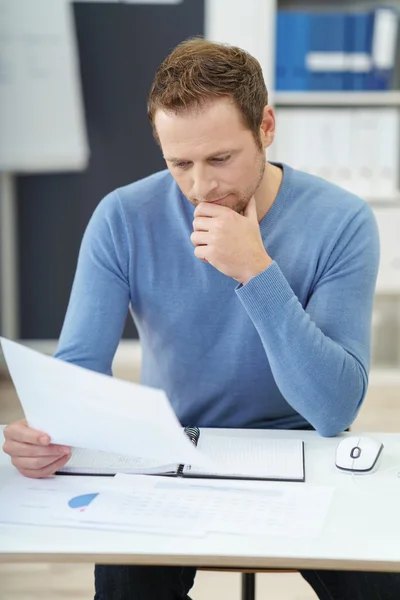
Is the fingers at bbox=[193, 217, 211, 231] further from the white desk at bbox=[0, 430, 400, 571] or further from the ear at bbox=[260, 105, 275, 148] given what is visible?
the white desk at bbox=[0, 430, 400, 571]

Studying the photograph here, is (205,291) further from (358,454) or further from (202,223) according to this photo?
(358,454)

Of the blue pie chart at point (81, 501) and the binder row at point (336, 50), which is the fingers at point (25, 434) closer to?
the blue pie chart at point (81, 501)

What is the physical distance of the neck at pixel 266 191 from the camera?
5.03ft

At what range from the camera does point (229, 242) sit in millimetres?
1342

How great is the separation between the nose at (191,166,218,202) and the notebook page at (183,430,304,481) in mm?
378

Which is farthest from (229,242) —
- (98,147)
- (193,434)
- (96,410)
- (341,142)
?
(98,147)

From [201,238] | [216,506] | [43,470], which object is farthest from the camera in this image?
[201,238]

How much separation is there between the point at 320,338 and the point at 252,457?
223 millimetres

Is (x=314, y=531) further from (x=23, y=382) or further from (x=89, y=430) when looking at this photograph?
(x=23, y=382)

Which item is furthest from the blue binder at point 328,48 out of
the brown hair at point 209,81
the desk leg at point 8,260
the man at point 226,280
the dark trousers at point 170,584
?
the dark trousers at point 170,584

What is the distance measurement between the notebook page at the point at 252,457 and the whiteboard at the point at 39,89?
8.33 ft

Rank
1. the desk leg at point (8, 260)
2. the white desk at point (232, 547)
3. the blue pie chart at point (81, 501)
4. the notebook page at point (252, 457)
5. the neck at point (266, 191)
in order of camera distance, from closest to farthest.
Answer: the white desk at point (232, 547), the blue pie chart at point (81, 501), the notebook page at point (252, 457), the neck at point (266, 191), the desk leg at point (8, 260)

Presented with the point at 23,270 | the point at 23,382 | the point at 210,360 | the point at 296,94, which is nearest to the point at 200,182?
the point at 210,360

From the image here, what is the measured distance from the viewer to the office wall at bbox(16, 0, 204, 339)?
12.0 feet
